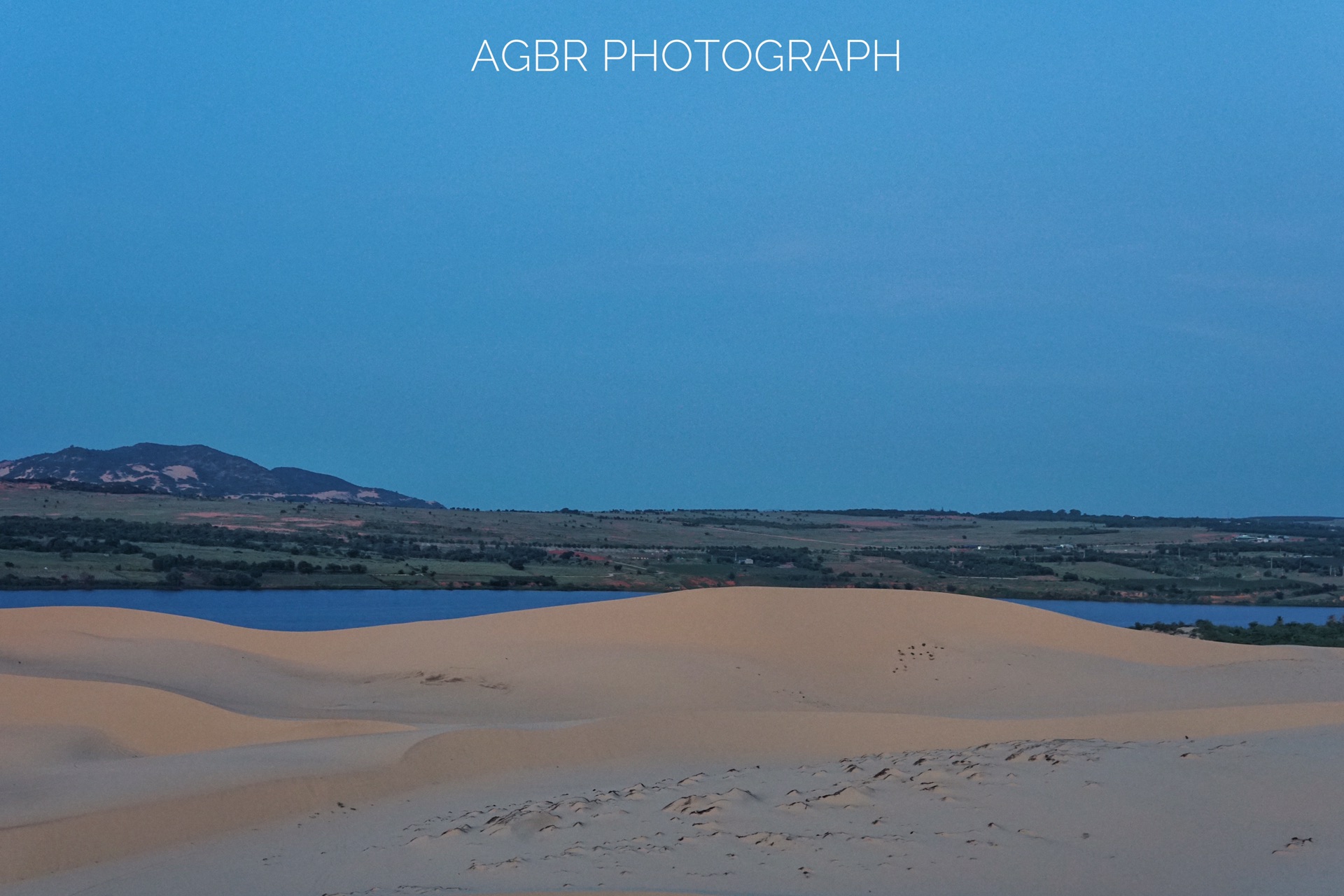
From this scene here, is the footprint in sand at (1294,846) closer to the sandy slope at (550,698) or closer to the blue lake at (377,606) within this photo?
the sandy slope at (550,698)

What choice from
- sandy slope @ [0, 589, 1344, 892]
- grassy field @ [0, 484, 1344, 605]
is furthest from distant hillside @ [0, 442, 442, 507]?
sandy slope @ [0, 589, 1344, 892]

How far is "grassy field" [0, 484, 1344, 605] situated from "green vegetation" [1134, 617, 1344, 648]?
402 inches

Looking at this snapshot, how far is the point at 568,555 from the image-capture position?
4012cm

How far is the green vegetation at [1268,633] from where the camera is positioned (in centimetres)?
2081

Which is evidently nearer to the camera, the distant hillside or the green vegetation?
the green vegetation

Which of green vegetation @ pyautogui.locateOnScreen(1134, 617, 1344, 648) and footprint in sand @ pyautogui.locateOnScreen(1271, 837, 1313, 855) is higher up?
green vegetation @ pyautogui.locateOnScreen(1134, 617, 1344, 648)

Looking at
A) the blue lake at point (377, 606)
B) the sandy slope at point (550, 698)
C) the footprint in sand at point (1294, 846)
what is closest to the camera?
the footprint in sand at point (1294, 846)

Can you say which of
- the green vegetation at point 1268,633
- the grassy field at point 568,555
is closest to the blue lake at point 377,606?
the grassy field at point 568,555

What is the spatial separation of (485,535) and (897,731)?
3908 cm

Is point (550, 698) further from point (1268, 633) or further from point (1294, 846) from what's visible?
point (1268, 633)

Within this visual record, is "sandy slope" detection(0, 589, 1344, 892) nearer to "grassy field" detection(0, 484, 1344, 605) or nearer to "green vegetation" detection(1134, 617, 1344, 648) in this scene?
"green vegetation" detection(1134, 617, 1344, 648)

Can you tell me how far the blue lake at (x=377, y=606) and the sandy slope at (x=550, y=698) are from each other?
15.2ft

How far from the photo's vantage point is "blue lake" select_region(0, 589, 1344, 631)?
25062mm


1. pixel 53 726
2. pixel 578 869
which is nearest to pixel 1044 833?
pixel 578 869
